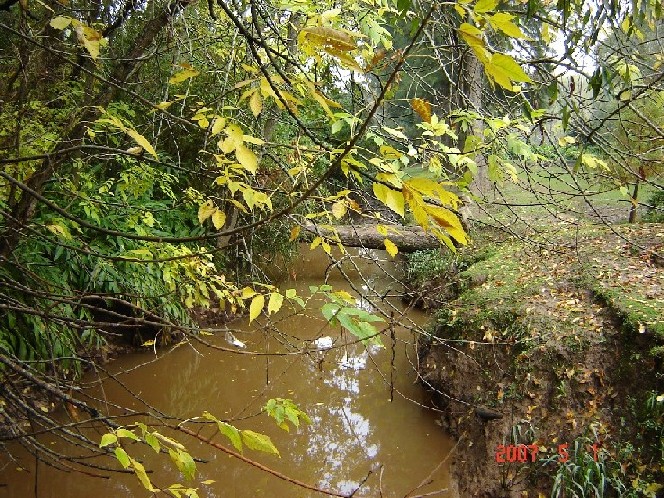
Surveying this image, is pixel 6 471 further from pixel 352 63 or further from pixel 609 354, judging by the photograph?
pixel 609 354

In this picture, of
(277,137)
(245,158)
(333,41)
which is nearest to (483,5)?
A: (333,41)

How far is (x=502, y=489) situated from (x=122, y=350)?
3927 millimetres

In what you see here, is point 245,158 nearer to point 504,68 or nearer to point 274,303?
point 274,303

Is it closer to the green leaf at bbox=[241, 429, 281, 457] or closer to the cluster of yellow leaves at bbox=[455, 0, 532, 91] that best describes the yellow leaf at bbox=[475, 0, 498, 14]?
the cluster of yellow leaves at bbox=[455, 0, 532, 91]

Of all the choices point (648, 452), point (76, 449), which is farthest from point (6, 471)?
point (648, 452)

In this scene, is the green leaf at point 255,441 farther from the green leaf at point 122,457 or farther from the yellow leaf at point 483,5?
the yellow leaf at point 483,5

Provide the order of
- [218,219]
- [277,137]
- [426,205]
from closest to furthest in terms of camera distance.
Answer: [426,205]
[218,219]
[277,137]

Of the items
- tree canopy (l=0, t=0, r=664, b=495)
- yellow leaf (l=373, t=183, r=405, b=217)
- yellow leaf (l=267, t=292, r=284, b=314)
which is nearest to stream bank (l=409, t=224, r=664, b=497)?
tree canopy (l=0, t=0, r=664, b=495)

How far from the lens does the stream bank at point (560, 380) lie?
10.5ft
